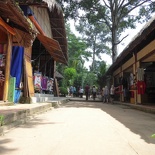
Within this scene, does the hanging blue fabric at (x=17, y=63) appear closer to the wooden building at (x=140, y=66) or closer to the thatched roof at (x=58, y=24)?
the thatched roof at (x=58, y=24)

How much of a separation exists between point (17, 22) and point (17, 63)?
6.70 ft

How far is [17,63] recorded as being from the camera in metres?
8.40

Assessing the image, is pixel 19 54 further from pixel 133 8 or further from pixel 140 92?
pixel 133 8

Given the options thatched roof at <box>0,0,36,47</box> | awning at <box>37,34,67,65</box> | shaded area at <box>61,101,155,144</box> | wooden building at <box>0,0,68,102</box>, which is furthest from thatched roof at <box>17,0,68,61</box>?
shaded area at <box>61,101,155,144</box>

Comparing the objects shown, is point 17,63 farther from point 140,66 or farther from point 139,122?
point 140,66

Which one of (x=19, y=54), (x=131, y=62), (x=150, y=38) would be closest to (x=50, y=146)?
(x=19, y=54)

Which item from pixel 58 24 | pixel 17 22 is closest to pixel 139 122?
pixel 17 22

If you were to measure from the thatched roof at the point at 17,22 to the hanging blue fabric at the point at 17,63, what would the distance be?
0.74m

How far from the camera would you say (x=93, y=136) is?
12.8 feet

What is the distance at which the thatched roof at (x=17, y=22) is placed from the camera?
5.51 metres

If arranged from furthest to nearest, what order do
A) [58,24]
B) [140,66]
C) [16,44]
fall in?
[58,24], [140,66], [16,44]

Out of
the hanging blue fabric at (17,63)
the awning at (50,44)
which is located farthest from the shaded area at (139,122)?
the awning at (50,44)

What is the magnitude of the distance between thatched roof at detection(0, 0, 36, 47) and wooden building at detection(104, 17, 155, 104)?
4319mm

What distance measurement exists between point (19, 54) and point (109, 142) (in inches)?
239
